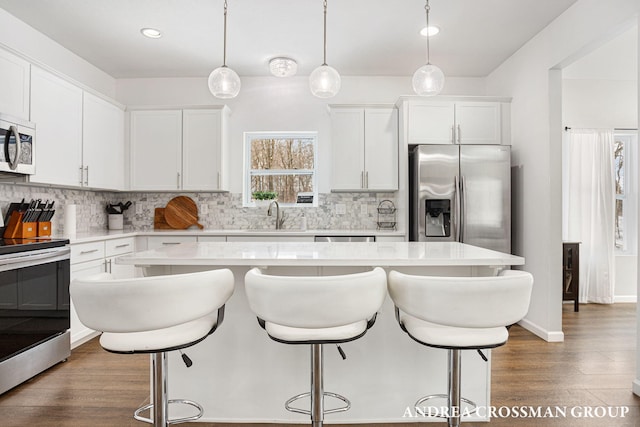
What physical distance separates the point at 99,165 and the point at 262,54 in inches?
77.7

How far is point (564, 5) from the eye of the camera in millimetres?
3055

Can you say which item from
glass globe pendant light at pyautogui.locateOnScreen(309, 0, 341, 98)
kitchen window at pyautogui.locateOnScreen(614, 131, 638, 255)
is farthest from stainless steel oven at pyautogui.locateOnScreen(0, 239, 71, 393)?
kitchen window at pyautogui.locateOnScreen(614, 131, 638, 255)

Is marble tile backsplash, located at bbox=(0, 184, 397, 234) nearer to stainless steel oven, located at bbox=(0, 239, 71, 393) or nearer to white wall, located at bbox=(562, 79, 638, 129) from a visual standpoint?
stainless steel oven, located at bbox=(0, 239, 71, 393)

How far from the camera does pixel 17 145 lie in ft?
8.71

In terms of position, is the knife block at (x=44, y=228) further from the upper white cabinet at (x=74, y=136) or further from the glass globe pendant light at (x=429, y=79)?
the glass globe pendant light at (x=429, y=79)

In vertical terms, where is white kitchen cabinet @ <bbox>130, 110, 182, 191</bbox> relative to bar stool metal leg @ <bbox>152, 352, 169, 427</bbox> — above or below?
above

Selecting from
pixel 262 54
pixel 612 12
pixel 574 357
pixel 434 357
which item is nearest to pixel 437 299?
pixel 434 357

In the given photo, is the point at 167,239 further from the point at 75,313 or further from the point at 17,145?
the point at 17,145

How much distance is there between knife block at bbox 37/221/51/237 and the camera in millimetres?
3121

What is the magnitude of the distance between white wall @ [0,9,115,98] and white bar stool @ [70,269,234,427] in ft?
7.80

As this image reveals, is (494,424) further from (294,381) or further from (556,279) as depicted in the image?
(556,279)

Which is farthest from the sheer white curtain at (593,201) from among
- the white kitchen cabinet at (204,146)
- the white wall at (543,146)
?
the white kitchen cabinet at (204,146)

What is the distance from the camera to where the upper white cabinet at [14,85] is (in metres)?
2.70

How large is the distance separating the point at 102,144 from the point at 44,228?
1124 millimetres
